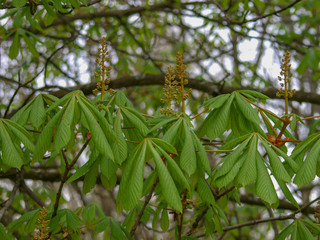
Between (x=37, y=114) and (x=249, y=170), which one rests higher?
(x=37, y=114)

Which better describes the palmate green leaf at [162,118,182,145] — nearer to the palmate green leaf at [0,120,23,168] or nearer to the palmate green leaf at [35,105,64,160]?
the palmate green leaf at [35,105,64,160]

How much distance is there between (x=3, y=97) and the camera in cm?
555

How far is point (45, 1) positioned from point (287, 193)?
1.48 m

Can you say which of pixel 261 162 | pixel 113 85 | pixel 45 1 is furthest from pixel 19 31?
pixel 261 162

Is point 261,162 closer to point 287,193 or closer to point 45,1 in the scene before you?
point 287,193

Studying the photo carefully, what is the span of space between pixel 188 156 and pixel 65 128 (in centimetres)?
44

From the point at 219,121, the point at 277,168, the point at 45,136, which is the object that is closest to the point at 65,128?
the point at 45,136

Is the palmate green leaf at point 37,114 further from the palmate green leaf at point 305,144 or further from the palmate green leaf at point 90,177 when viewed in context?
the palmate green leaf at point 305,144

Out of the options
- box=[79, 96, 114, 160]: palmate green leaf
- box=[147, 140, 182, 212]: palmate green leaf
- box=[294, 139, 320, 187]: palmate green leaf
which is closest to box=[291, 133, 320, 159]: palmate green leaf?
box=[294, 139, 320, 187]: palmate green leaf

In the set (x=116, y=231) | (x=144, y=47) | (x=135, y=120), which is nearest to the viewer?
(x=135, y=120)

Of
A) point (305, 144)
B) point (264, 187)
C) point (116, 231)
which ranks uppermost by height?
point (305, 144)

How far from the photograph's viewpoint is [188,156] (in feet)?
4.58

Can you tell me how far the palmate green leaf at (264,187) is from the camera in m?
1.32

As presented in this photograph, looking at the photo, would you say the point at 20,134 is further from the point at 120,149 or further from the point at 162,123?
the point at 162,123
